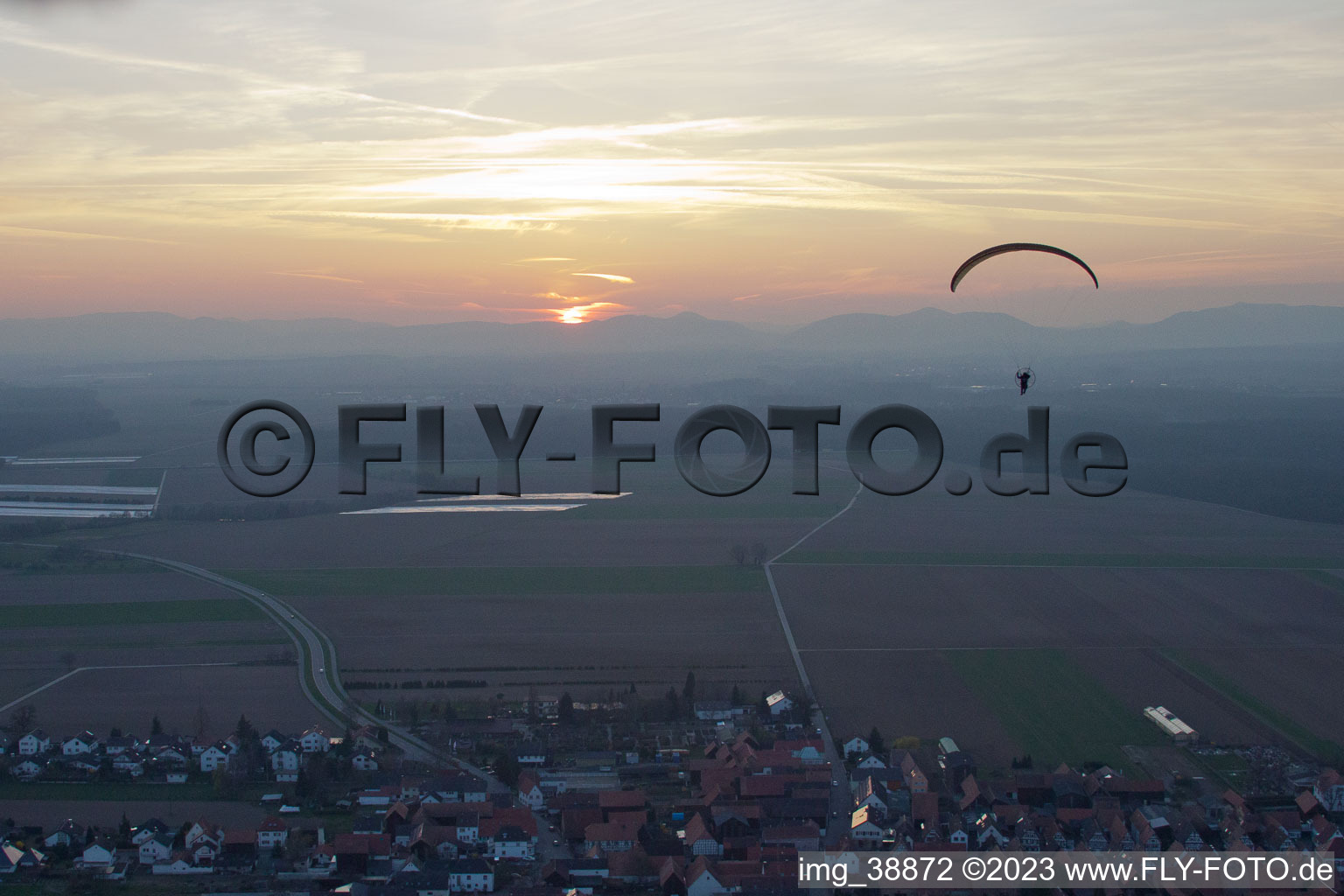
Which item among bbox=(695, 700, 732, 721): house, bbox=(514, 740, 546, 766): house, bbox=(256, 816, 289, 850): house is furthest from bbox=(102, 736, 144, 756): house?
bbox=(695, 700, 732, 721): house

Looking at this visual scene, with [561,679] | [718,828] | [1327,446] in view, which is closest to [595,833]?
[718,828]

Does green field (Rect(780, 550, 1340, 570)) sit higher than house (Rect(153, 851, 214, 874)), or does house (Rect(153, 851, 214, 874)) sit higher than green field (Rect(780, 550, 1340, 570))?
green field (Rect(780, 550, 1340, 570))

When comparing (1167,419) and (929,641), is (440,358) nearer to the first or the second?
(1167,419)

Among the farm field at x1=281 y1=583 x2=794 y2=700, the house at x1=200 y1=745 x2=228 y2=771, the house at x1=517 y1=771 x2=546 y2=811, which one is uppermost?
the farm field at x1=281 y1=583 x2=794 y2=700

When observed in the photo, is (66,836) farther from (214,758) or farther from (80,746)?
(80,746)

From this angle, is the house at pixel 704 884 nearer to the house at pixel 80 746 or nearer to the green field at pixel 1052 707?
the green field at pixel 1052 707

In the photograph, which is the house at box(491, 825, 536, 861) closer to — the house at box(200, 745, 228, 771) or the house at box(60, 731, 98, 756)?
the house at box(200, 745, 228, 771)

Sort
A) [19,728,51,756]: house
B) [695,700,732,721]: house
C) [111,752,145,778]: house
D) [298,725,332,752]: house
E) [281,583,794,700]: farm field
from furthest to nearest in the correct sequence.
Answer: [281,583,794,700]: farm field < [695,700,732,721]: house < [298,725,332,752]: house < [19,728,51,756]: house < [111,752,145,778]: house

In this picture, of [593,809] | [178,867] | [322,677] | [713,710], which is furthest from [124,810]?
[713,710]
